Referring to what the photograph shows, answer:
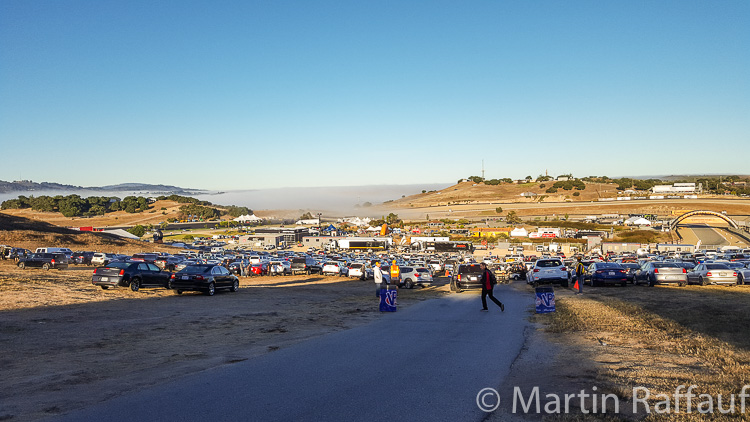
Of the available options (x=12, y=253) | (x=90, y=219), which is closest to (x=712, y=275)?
(x=12, y=253)

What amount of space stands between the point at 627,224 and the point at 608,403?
15184cm

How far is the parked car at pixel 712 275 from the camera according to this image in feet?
99.9

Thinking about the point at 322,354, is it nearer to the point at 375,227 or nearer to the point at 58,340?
the point at 58,340

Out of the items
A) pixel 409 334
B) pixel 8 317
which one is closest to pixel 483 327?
pixel 409 334

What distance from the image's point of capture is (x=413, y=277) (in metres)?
37.3

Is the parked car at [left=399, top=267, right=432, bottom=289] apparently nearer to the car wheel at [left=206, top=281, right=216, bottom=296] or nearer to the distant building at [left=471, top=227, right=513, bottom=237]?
the car wheel at [left=206, top=281, right=216, bottom=296]

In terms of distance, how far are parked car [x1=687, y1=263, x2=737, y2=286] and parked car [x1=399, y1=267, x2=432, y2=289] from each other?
50.8 ft

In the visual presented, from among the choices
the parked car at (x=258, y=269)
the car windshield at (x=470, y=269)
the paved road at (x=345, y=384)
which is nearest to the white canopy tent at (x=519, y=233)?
the parked car at (x=258, y=269)

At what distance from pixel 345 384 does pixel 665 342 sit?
291 inches

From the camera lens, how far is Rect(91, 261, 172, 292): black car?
88.2ft

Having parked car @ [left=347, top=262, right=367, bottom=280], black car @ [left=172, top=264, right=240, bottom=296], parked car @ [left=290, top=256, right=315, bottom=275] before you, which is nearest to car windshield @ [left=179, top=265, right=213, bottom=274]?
black car @ [left=172, top=264, right=240, bottom=296]

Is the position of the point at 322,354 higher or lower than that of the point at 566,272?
higher

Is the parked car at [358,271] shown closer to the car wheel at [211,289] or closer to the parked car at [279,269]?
the parked car at [279,269]

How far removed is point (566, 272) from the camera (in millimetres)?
33688
